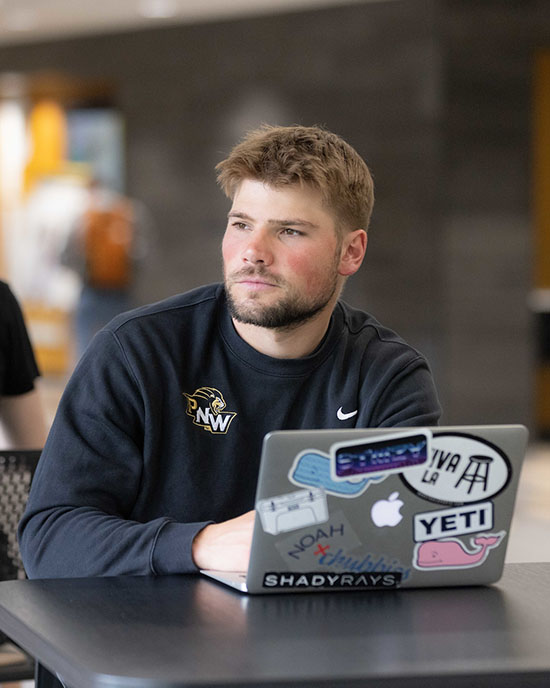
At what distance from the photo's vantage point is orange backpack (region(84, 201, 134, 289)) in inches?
342

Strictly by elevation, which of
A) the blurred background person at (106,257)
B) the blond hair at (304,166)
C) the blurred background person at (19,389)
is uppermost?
the blond hair at (304,166)

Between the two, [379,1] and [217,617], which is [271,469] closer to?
[217,617]

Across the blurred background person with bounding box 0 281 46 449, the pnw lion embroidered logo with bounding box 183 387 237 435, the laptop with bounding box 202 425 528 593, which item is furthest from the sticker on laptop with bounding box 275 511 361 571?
the blurred background person with bounding box 0 281 46 449

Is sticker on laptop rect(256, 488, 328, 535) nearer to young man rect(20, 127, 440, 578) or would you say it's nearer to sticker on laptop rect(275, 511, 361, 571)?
sticker on laptop rect(275, 511, 361, 571)

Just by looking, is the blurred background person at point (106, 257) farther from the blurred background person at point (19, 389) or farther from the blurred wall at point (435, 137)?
the blurred background person at point (19, 389)

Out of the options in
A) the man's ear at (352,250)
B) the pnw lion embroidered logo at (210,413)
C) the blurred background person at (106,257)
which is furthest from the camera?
the blurred background person at (106,257)

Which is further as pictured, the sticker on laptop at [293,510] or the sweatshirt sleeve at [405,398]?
the sweatshirt sleeve at [405,398]

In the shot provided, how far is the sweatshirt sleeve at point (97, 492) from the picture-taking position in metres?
1.43

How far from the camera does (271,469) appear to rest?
4.02 feet

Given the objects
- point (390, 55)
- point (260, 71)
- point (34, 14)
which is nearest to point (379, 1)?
point (390, 55)

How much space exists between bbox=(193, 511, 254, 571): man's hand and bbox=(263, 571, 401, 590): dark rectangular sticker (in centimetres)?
7

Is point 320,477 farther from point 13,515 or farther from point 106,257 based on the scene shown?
point 106,257

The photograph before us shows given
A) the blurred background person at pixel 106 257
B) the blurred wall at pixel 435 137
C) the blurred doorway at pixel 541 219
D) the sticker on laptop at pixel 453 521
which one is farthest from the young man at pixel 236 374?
the blurred background person at pixel 106 257

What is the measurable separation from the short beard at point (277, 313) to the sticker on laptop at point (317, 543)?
467 mm
